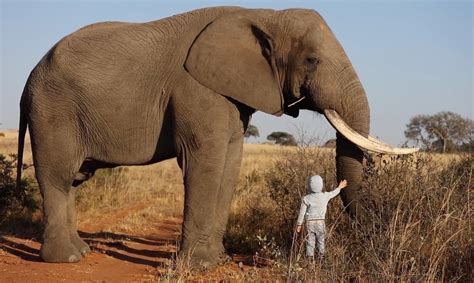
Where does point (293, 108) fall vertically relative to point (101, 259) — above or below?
above

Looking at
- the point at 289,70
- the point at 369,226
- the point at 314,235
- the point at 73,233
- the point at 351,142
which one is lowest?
the point at 73,233

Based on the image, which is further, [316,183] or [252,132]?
[252,132]

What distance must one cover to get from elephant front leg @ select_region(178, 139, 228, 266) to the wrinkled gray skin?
0.01 m

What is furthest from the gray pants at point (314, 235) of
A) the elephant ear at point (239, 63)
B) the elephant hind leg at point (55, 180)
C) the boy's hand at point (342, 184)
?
the elephant hind leg at point (55, 180)

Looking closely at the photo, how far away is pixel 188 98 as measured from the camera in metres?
7.23

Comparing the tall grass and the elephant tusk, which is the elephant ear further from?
the tall grass

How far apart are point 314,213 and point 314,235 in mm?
240

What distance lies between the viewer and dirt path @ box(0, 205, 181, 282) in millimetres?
7273

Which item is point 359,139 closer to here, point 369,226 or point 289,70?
point 369,226

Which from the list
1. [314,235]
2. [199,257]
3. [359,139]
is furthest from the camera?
[199,257]

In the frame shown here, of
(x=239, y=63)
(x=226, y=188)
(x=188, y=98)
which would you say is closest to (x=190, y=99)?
(x=188, y=98)

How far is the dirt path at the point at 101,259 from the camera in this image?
7.27m

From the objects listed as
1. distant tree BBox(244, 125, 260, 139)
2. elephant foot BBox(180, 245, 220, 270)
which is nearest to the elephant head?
elephant foot BBox(180, 245, 220, 270)

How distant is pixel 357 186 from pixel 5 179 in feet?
22.6
